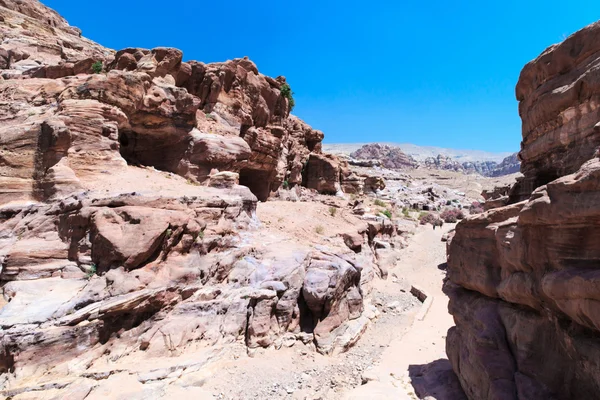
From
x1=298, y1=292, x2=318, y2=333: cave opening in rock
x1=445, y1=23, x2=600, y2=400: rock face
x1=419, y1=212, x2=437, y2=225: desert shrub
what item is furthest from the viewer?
x1=419, y1=212, x2=437, y2=225: desert shrub

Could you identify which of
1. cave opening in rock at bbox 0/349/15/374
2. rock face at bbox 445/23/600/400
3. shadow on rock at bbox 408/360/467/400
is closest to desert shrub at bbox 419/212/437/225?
shadow on rock at bbox 408/360/467/400

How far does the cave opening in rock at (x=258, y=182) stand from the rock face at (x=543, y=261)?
1831 centimetres

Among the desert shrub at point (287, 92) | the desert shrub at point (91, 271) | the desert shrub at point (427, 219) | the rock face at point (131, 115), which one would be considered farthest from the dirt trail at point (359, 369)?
the desert shrub at point (427, 219)

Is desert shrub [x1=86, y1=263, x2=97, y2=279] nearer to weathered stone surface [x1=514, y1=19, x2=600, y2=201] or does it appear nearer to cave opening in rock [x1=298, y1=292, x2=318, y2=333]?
cave opening in rock [x1=298, y1=292, x2=318, y2=333]

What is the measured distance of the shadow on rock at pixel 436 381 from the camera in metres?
7.16

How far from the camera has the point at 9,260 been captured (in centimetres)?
862

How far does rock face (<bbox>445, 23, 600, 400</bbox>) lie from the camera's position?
4465 mm

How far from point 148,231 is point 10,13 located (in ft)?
117

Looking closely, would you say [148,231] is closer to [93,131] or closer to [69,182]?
[69,182]

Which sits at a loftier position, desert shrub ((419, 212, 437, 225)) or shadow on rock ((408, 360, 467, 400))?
desert shrub ((419, 212, 437, 225))

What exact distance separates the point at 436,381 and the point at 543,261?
458 centimetres

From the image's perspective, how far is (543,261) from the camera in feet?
17.0

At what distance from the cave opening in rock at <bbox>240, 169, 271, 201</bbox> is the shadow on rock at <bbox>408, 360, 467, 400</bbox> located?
59.0ft

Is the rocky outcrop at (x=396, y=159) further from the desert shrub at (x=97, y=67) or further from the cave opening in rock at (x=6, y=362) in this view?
the cave opening in rock at (x=6, y=362)
